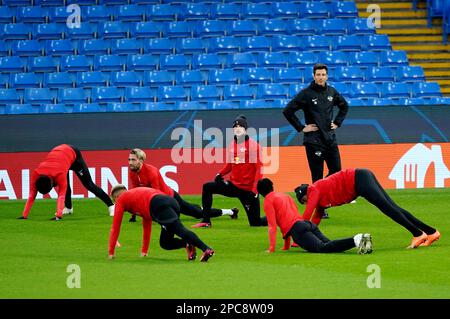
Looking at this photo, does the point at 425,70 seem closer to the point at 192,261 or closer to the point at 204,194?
Result: the point at 204,194

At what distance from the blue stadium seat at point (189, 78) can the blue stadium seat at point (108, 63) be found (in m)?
1.55

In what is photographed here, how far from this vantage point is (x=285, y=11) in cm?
2956

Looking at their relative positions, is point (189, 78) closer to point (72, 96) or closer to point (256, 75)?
point (256, 75)

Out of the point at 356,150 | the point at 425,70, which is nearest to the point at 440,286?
the point at 356,150

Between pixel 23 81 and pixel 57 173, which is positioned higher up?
pixel 23 81

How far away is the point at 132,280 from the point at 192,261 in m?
1.79

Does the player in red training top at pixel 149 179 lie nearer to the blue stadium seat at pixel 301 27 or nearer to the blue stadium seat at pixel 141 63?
the blue stadium seat at pixel 141 63

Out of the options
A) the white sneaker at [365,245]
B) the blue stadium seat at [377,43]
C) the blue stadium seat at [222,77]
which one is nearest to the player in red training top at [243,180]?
the white sneaker at [365,245]

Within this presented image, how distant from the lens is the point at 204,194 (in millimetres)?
18875

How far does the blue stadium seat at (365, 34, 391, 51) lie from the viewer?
2905cm

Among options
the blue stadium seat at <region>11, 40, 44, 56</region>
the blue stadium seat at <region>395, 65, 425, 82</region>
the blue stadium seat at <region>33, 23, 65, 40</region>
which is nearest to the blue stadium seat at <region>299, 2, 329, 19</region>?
the blue stadium seat at <region>395, 65, 425, 82</region>

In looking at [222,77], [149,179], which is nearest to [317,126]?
[149,179]

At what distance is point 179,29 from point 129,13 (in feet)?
4.71

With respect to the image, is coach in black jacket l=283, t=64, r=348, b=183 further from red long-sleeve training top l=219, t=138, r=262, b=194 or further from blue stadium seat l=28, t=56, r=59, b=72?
blue stadium seat l=28, t=56, r=59, b=72
